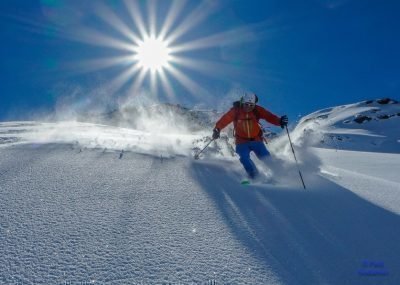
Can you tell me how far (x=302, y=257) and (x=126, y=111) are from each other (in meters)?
11.7

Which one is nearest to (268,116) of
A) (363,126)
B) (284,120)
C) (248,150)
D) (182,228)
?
(284,120)

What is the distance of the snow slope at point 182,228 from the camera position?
175cm

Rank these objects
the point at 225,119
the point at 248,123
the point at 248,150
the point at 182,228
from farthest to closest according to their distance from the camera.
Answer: the point at 225,119, the point at 248,123, the point at 248,150, the point at 182,228

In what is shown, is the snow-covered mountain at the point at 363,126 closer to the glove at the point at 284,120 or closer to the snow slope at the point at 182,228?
the glove at the point at 284,120

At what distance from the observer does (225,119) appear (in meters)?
6.23

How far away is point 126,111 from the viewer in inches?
502

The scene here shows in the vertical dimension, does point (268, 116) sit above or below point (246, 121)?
above

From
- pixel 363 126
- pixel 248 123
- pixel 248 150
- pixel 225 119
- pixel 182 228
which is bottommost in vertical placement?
pixel 182 228

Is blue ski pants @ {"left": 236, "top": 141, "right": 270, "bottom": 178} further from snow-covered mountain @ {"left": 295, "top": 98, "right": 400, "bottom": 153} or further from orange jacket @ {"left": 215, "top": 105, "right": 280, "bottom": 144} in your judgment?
snow-covered mountain @ {"left": 295, "top": 98, "right": 400, "bottom": 153}

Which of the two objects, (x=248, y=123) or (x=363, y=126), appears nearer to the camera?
(x=248, y=123)

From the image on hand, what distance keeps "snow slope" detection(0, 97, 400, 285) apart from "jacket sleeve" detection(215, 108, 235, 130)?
2.12 meters

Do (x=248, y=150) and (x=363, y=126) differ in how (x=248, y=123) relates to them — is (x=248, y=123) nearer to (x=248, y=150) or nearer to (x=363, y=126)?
(x=248, y=150)

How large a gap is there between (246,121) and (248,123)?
6 centimetres

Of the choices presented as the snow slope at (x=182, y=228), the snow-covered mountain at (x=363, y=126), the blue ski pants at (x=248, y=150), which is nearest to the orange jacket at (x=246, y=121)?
the blue ski pants at (x=248, y=150)
